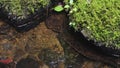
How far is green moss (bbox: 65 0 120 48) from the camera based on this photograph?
4172 millimetres

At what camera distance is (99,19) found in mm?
4281

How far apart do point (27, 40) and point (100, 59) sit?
107cm

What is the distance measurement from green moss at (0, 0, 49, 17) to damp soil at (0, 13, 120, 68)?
0.30m

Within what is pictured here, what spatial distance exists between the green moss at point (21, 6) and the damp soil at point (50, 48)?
0.30 meters

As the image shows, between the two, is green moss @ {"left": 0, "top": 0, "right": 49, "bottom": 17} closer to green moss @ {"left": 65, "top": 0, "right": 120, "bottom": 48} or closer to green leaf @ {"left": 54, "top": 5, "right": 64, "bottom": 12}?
green leaf @ {"left": 54, "top": 5, "right": 64, "bottom": 12}

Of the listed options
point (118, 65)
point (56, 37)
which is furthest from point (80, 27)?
point (118, 65)

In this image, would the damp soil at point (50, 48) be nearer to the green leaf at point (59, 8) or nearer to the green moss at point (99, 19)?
the green leaf at point (59, 8)

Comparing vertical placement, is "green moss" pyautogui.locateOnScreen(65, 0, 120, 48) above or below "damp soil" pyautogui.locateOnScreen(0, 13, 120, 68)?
above

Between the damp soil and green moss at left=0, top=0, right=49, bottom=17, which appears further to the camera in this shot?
green moss at left=0, top=0, right=49, bottom=17

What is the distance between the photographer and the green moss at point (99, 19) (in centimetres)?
417

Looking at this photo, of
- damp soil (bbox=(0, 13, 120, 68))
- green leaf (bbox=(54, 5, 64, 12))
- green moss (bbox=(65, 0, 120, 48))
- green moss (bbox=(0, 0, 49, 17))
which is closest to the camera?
green moss (bbox=(65, 0, 120, 48))

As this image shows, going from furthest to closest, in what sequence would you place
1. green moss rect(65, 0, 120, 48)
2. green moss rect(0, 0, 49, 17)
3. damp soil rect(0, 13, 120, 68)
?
1. green moss rect(0, 0, 49, 17)
2. damp soil rect(0, 13, 120, 68)
3. green moss rect(65, 0, 120, 48)

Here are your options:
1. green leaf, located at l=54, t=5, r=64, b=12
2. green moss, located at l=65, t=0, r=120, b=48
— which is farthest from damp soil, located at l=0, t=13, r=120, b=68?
green moss, located at l=65, t=0, r=120, b=48

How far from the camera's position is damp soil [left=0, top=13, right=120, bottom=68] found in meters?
4.32
